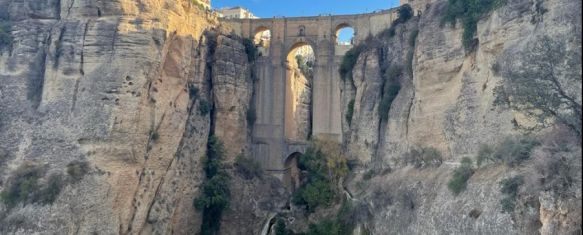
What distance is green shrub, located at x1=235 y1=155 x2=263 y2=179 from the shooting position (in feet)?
122

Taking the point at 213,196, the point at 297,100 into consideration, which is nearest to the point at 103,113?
the point at 213,196

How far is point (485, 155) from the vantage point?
22922 millimetres

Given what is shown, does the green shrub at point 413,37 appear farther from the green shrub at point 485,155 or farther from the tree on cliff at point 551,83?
the tree on cliff at point 551,83

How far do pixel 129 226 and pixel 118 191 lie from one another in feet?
6.89

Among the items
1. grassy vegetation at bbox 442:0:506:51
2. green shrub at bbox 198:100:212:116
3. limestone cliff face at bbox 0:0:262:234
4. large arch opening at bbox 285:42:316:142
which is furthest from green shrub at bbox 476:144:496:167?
large arch opening at bbox 285:42:316:142

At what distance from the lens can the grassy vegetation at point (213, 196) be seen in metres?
34.2

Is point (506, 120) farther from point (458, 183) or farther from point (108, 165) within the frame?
point (108, 165)

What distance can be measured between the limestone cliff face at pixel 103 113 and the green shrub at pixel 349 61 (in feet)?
35.2

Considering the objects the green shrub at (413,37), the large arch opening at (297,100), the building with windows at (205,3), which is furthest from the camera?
the large arch opening at (297,100)

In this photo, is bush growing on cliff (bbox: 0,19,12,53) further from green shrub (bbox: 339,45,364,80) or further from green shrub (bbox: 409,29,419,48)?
green shrub (bbox: 409,29,419,48)

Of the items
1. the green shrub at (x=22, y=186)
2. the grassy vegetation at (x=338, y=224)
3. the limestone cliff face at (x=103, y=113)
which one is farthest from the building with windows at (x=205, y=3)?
the grassy vegetation at (x=338, y=224)

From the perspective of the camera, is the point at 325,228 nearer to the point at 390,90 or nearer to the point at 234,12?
the point at 390,90

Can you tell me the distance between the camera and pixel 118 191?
29406 millimetres

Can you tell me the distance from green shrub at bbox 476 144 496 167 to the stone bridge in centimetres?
1599
